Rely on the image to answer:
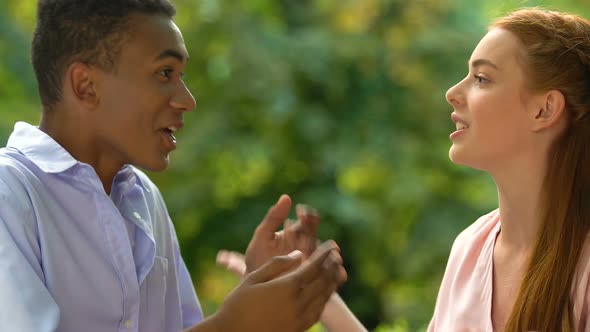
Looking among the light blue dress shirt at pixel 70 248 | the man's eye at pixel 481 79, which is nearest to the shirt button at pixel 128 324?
the light blue dress shirt at pixel 70 248

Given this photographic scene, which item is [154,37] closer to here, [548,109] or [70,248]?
[70,248]

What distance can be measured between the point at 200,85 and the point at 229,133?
28 centimetres

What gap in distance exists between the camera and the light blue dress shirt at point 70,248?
129 centimetres

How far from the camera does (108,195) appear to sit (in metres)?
1.57

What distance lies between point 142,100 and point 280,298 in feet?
1.54

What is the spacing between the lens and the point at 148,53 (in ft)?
4.97

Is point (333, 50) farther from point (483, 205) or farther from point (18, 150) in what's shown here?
point (18, 150)

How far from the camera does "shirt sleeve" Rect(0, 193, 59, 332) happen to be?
127cm

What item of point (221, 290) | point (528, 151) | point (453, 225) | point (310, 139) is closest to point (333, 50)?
point (310, 139)

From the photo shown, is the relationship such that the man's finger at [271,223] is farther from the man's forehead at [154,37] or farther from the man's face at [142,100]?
the man's forehead at [154,37]

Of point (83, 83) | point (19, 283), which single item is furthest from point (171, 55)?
point (19, 283)

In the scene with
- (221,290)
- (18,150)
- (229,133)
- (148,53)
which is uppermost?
(148,53)

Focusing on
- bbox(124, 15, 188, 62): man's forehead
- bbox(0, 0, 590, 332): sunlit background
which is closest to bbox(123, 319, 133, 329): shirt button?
bbox(124, 15, 188, 62): man's forehead

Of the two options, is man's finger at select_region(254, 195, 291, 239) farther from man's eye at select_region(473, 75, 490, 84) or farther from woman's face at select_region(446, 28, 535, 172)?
man's eye at select_region(473, 75, 490, 84)
